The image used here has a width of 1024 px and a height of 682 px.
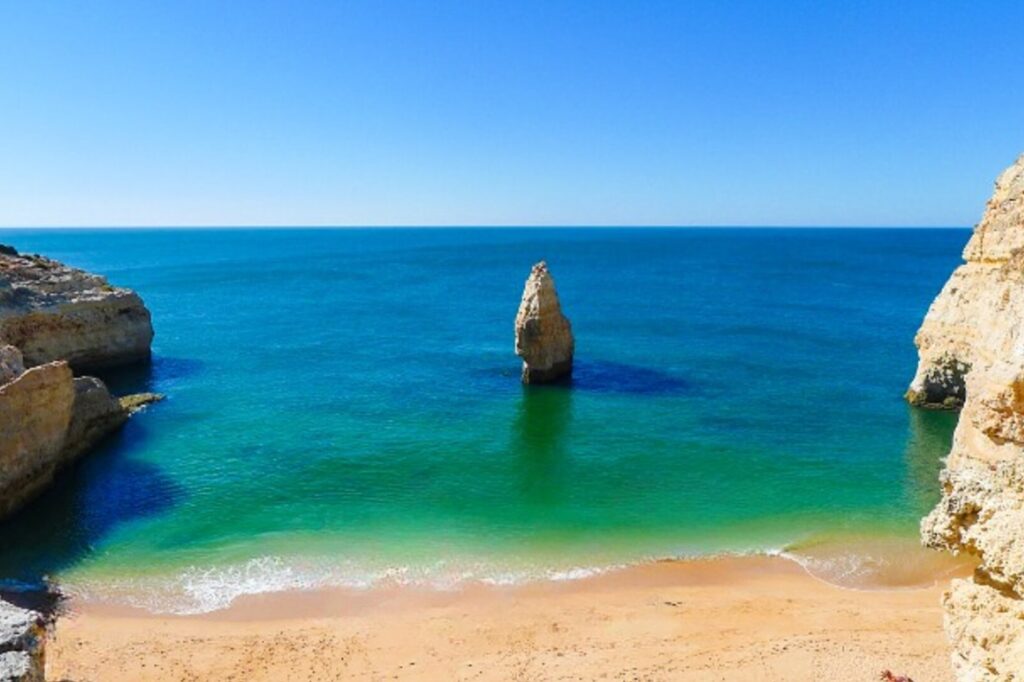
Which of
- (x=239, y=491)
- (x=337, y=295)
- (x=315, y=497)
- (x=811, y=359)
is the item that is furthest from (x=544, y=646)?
(x=337, y=295)

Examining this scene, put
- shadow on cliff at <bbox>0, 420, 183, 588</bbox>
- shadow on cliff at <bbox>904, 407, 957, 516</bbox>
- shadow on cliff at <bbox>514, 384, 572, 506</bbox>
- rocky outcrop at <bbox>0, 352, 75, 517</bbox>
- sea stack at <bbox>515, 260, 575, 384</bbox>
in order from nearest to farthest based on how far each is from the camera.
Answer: shadow on cliff at <bbox>0, 420, 183, 588</bbox>, rocky outcrop at <bbox>0, 352, 75, 517</bbox>, shadow on cliff at <bbox>904, 407, 957, 516</bbox>, shadow on cliff at <bbox>514, 384, 572, 506</bbox>, sea stack at <bbox>515, 260, 575, 384</bbox>

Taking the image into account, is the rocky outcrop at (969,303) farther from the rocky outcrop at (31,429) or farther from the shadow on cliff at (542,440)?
the rocky outcrop at (31,429)

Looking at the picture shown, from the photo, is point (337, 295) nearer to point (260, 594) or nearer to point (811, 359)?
point (811, 359)

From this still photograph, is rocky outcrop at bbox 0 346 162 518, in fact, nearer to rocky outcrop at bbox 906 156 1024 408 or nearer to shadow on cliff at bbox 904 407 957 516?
shadow on cliff at bbox 904 407 957 516

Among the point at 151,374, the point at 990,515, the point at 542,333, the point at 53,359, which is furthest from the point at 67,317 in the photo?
the point at 990,515

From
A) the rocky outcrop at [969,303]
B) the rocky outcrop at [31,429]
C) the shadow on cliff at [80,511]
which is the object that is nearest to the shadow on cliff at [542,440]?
the shadow on cliff at [80,511]

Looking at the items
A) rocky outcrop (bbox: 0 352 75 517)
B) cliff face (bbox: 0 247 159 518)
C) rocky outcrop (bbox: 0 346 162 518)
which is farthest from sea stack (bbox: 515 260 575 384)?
rocky outcrop (bbox: 0 352 75 517)
